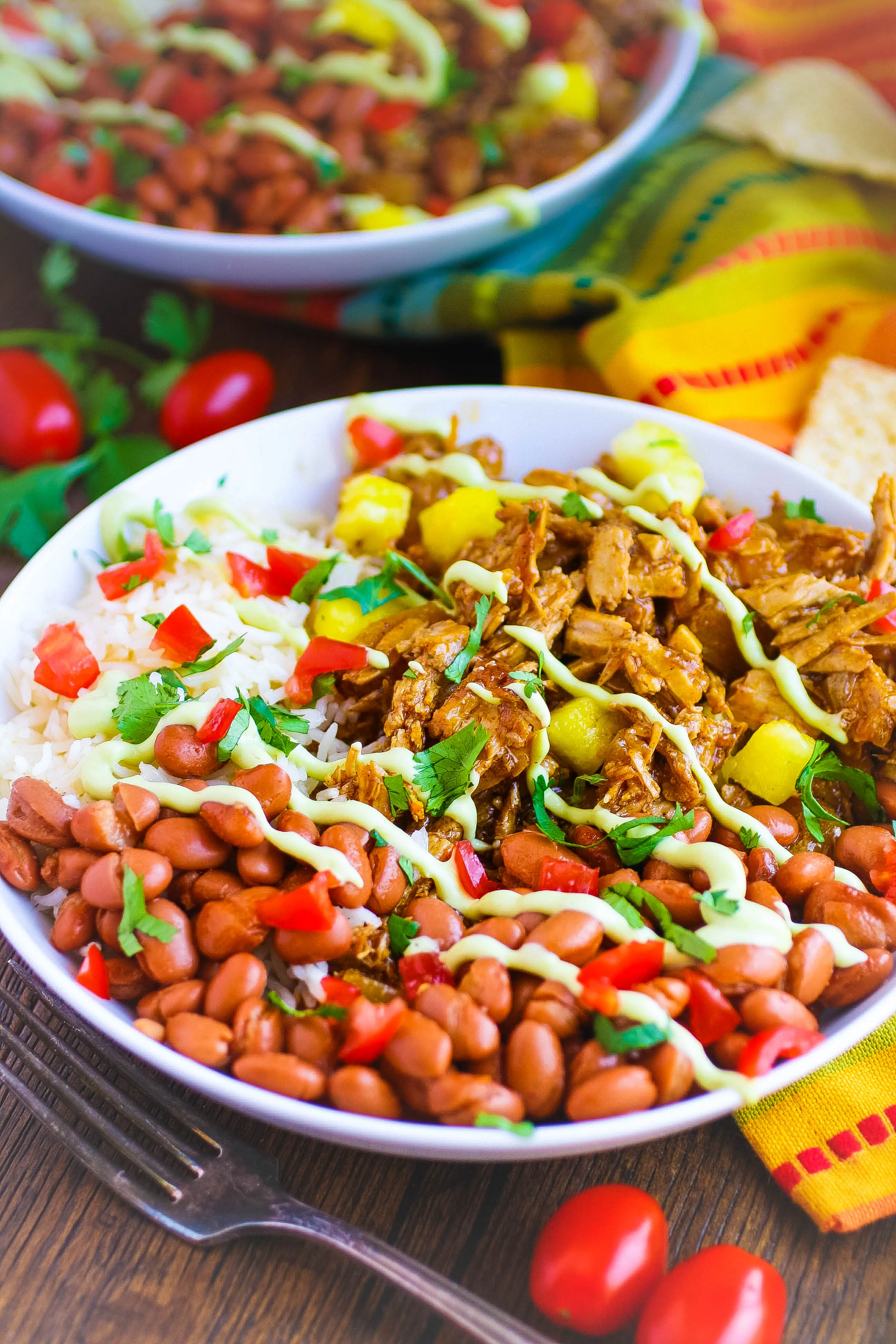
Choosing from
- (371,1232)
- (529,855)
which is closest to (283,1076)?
(371,1232)

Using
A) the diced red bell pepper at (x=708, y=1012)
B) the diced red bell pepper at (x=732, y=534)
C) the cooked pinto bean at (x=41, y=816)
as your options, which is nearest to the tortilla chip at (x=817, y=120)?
the diced red bell pepper at (x=732, y=534)

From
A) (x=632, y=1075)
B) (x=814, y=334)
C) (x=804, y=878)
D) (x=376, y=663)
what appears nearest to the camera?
(x=632, y=1075)

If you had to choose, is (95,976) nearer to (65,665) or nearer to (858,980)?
(65,665)

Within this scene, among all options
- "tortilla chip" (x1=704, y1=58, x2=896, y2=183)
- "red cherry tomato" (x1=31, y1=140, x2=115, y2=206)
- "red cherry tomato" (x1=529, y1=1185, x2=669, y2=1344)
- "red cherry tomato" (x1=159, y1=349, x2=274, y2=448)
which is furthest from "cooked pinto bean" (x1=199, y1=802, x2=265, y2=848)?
"tortilla chip" (x1=704, y1=58, x2=896, y2=183)

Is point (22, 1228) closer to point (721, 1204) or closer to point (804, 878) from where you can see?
point (721, 1204)

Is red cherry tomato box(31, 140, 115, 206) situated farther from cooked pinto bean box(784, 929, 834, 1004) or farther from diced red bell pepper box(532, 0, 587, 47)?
cooked pinto bean box(784, 929, 834, 1004)

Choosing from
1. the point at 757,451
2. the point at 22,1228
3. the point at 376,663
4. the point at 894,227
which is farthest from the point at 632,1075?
the point at 894,227

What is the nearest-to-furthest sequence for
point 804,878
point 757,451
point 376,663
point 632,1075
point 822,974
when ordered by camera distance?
1. point 632,1075
2. point 822,974
3. point 804,878
4. point 376,663
5. point 757,451
